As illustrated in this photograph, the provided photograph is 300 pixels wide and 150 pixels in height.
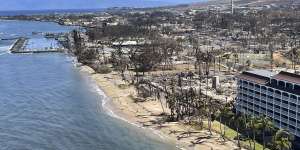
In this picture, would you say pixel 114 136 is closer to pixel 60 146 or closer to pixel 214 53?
pixel 60 146

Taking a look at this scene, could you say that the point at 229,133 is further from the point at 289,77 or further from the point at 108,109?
the point at 108,109

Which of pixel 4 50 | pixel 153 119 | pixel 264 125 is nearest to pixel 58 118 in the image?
pixel 153 119

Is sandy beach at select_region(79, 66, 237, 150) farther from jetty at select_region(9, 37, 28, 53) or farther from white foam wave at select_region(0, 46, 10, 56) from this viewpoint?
jetty at select_region(9, 37, 28, 53)

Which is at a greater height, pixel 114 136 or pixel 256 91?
pixel 256 91

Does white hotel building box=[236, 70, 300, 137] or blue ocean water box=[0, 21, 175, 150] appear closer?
white hotel building box=[236, 70, 300, 137]

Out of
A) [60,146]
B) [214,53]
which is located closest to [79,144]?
[60,146]

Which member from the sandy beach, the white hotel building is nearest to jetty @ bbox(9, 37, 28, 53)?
A: the sandy beach
